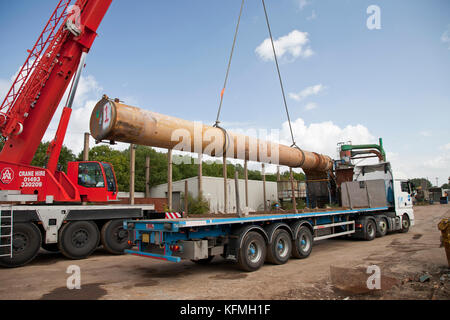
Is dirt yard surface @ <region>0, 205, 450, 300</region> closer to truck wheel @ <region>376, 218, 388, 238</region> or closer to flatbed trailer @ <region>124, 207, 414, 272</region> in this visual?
flatbed trailer @ <region>124, 207, 414, 272</region>

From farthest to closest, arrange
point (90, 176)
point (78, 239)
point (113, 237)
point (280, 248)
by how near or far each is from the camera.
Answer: point (90, 176) → point (113, 237) → point (78, 239) → point (280, 248)

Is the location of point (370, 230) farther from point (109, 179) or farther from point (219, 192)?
point (219, 192)

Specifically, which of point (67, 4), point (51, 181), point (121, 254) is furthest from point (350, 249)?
point (67, 4)

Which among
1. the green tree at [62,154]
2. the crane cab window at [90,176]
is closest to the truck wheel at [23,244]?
the crane cab window at [90,176]

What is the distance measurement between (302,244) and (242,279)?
2969 mm

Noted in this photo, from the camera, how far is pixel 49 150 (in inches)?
353

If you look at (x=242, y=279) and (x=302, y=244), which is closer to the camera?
(x=242, y=279)

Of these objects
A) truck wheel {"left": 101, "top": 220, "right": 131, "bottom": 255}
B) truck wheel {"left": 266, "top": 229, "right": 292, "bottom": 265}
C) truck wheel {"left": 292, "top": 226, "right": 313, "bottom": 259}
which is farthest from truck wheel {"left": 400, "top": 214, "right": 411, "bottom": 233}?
truck wheel {"left": 101, "top": 220, "right": 131, "bottom": 255}

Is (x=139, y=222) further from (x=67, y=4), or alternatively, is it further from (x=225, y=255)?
(x=67, y=4)
